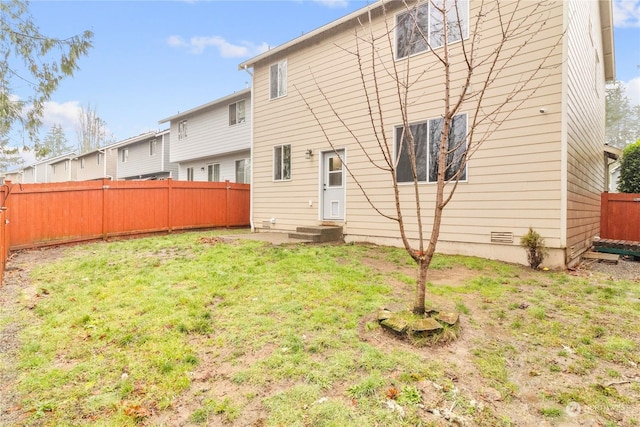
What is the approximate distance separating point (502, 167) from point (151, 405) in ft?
20.8

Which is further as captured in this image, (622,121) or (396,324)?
(622,121)

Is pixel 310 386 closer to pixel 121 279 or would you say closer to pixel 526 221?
pixel 121 279

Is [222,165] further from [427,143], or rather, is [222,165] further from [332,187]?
[427,143]

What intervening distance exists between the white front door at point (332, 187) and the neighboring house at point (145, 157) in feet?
45.9

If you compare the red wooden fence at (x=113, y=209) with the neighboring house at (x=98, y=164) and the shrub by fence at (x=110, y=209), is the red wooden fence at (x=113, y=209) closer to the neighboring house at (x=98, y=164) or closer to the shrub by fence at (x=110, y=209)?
the shrub by fence at (x=110, y=209)

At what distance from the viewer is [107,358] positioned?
9.77 feet

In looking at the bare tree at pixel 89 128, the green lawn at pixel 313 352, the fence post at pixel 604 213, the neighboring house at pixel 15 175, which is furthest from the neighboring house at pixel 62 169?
the fence post at pixel 604 213

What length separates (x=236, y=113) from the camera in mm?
15125

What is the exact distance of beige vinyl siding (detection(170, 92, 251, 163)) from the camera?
575 inches

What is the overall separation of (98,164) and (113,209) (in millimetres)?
21161

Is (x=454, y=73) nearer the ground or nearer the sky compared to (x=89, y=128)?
nearer the ground

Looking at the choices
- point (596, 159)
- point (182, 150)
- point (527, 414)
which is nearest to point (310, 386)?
point (527, 414)

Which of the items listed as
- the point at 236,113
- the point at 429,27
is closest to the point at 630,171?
the point at 429,27

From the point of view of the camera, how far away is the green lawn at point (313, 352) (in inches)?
88.3
